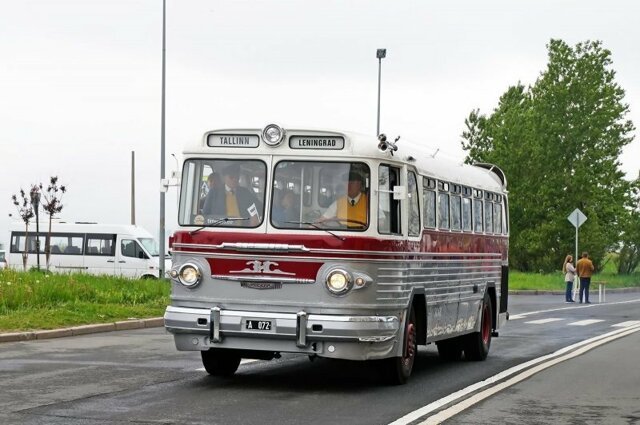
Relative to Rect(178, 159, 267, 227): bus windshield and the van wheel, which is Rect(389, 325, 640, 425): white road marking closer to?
the van wheel

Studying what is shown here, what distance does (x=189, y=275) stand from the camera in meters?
13.5

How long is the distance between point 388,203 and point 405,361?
5.84ft

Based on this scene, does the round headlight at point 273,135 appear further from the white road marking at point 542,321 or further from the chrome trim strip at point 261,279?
the white road marking at point 542,321

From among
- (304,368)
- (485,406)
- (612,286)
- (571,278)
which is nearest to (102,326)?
(304,368)

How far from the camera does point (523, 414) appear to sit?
1175 cm

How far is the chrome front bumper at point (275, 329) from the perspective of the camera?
12938 mm

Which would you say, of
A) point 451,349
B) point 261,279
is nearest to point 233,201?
point 261,279

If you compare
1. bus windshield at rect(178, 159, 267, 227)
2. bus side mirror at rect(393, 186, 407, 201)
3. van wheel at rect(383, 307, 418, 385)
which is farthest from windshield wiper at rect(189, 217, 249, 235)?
van wheel at rect(383, 307, 418, 385)

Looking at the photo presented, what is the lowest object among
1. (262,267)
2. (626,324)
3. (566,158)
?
(626,324)

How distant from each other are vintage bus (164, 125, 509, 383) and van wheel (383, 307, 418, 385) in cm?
1

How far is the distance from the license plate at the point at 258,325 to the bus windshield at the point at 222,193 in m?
1.00

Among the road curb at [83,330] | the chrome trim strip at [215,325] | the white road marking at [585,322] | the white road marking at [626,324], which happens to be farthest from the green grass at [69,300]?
the white road marking at [626,324]

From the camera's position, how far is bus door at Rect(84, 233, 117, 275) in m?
54.2

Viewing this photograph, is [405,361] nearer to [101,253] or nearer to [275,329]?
[275,329]
